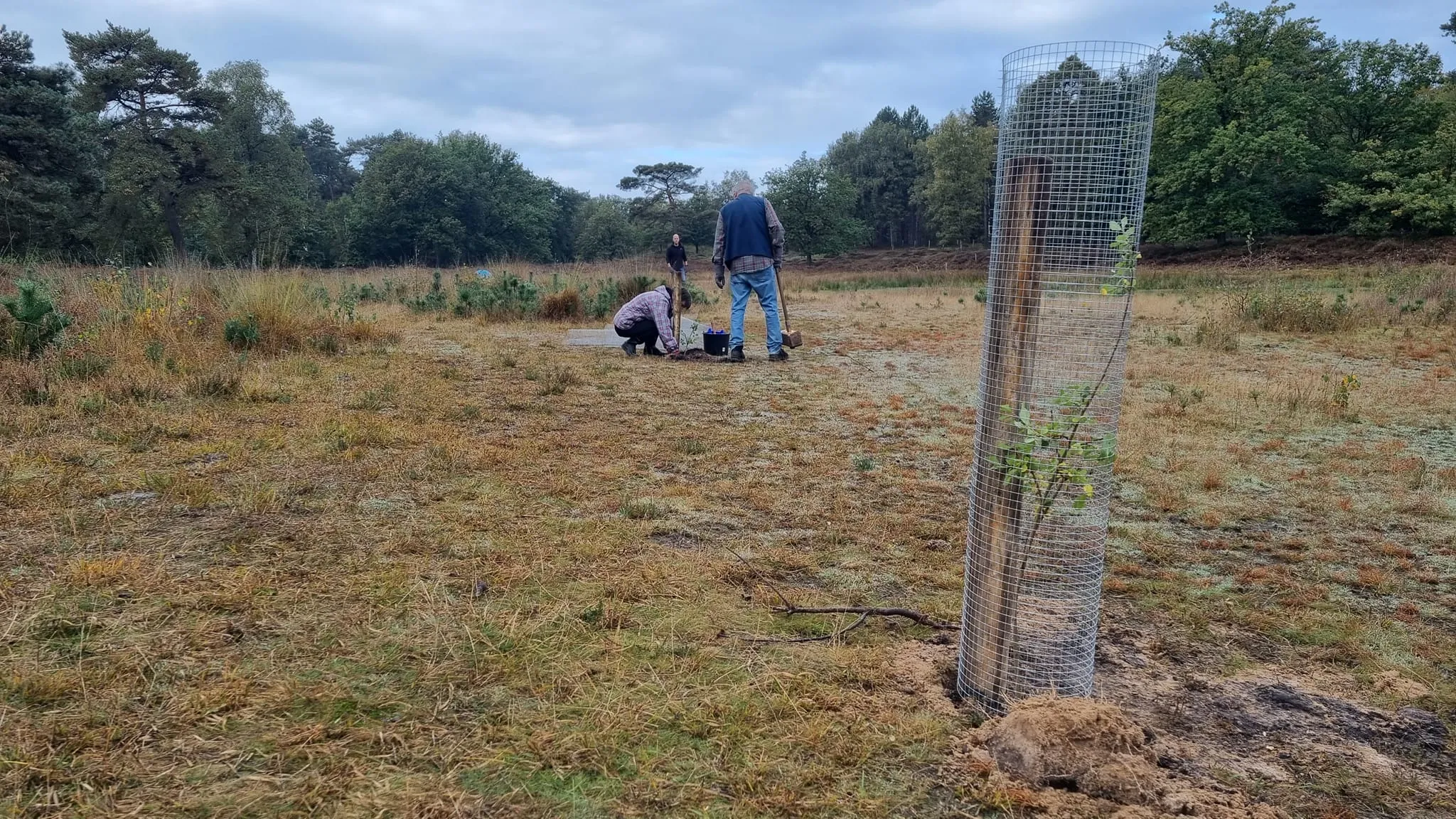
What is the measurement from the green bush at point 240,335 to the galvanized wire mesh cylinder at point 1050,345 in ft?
24.1

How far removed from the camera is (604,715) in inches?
78.8

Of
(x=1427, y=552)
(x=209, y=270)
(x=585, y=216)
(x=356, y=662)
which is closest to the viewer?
(x=356, y=662)

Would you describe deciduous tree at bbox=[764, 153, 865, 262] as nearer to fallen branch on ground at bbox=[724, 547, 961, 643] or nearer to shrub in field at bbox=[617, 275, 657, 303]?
shrub in field at bbox=[617, 275, 657, 303]

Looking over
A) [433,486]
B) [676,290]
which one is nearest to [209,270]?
[676,290]

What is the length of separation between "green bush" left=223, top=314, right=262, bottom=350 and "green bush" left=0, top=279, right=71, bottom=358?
1378 mm

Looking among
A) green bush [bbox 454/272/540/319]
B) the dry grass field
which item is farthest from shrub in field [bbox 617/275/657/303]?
the dry grass field

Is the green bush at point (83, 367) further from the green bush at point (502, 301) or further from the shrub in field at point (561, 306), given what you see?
the shrub in field at point (561, 306)

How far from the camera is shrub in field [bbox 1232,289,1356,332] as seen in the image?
431 inches

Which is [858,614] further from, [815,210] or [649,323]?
[815,210]

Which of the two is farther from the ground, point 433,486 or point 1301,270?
point 1301,270

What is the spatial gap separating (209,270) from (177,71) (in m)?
32.0

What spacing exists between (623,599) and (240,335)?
21.1 feet

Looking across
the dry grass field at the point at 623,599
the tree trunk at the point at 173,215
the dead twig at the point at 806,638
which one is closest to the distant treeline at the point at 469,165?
the tree trunk at the point at 173,215

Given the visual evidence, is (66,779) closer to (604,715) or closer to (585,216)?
(604,715)
